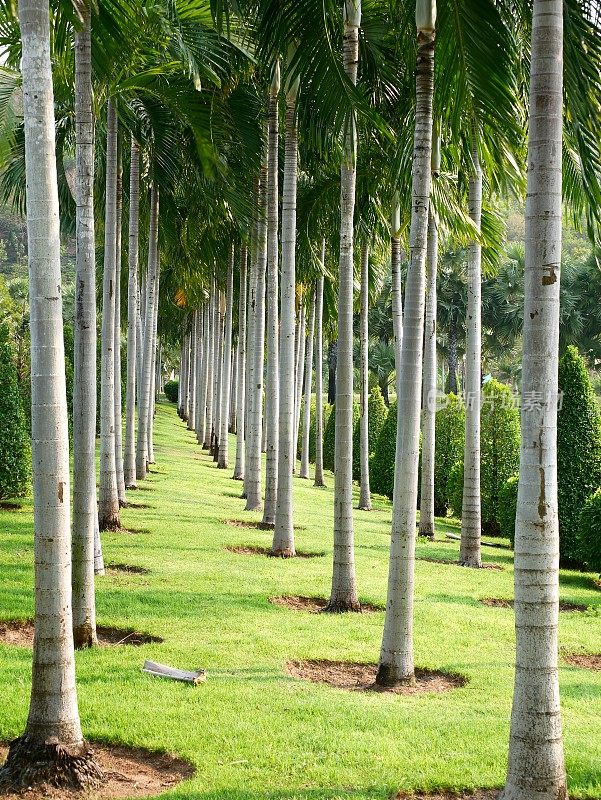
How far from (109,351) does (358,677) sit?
7180mm

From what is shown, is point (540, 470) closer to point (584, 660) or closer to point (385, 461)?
point (584, 660)

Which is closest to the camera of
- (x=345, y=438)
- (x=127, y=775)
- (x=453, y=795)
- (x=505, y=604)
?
(x=453, y=795)

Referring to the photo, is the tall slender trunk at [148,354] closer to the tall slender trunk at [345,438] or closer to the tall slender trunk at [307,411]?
the tall slender trunk at [307,411]

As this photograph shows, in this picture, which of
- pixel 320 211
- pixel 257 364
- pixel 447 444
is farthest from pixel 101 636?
pixel 447 444

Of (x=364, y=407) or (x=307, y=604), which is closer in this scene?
(x=307, y=604)

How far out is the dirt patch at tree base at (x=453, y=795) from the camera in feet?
17.0

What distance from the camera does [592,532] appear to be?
14.0m

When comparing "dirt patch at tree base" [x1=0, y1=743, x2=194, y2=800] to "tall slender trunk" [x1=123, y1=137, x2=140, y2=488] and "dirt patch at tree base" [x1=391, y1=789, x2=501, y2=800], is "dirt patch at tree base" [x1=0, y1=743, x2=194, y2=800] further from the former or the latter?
"tall slender trunk" [x1=123, y1=137, x2=140, y2=488]

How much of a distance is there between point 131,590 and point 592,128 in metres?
6.88

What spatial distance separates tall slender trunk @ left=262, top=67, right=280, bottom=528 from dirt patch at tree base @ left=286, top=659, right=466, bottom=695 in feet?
21.6

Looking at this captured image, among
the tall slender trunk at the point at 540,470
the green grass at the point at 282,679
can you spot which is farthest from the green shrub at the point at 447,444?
the tall slender trunk at the point at 540,470

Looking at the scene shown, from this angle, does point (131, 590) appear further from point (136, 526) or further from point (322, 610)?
point (136, 526)

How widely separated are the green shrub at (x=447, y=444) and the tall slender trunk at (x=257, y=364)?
6.50 metres

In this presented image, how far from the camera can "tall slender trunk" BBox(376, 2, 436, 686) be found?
24.4 feet
